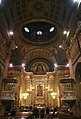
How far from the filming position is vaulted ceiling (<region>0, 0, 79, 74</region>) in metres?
12.1

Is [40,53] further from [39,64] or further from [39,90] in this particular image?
[39,90]

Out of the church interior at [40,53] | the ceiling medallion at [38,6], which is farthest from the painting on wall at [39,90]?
the ceiling medallion at [38,6]

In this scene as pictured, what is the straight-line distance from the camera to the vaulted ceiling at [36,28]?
12.1 m

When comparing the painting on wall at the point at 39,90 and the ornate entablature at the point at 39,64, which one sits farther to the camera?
the ornate entablature at the point at 39,64

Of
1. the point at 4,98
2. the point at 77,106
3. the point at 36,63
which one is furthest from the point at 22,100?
the point at 77,106

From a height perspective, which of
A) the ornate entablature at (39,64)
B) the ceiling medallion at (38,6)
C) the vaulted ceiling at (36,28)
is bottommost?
the ornate entablature at (39,64)

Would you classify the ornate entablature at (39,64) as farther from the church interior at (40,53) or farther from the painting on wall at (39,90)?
the painting on wall at (39,90)

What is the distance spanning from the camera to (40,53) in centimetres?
2147

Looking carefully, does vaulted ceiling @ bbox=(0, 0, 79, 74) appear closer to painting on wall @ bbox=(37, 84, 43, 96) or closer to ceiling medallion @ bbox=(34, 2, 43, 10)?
ceiling medallion @ bbox=(34, 2, 43, 10)

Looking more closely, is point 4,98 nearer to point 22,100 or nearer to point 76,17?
point 76,17

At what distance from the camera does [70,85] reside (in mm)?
11719

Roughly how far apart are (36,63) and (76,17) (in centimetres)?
1423

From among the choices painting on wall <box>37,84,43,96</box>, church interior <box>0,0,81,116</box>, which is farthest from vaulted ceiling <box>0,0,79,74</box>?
painting on wall <box>37,84,43,96</box>

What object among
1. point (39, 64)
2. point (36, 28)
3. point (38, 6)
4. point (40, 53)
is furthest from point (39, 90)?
point (38, 6)
